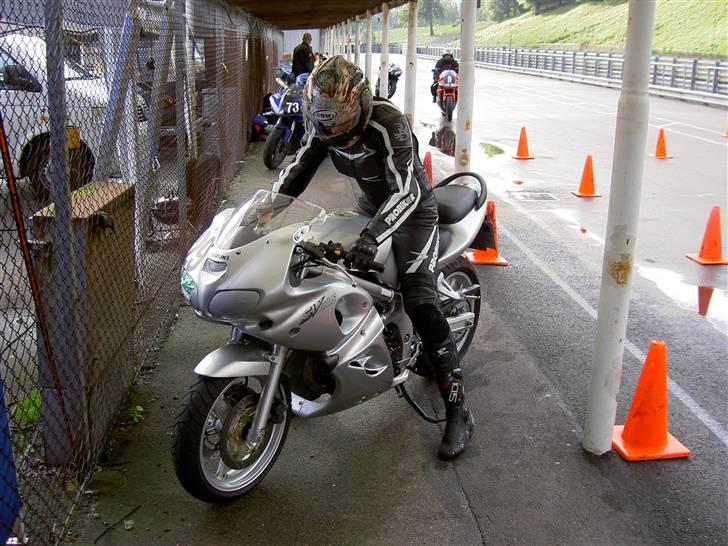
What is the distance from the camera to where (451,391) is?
14.3 ft

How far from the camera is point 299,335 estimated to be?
3.48m

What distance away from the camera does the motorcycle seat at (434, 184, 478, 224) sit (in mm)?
4715

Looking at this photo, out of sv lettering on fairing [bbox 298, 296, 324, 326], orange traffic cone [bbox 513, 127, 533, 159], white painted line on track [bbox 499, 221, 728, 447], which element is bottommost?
white painted line on track [bbox 499, 221, 728, 447]

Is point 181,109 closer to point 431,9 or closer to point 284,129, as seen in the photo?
point 284,129

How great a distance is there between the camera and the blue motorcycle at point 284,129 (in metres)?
13.1

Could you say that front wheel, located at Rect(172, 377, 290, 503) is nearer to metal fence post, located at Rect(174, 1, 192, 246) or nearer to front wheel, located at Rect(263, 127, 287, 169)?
metal fence post, located at Rect(174, 1, 192, 246)

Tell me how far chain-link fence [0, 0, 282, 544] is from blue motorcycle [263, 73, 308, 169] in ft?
18.6

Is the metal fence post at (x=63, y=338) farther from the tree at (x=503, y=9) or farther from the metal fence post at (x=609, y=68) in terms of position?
the tree at (x=503, y=9)

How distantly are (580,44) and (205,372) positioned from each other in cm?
5811

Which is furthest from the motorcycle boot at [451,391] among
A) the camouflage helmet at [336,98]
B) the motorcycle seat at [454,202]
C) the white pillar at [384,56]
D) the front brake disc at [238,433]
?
the white pillar at [384,56]

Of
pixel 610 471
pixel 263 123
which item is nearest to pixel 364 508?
pixel 610 471

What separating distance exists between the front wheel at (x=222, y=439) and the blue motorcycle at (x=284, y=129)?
31.7 ft

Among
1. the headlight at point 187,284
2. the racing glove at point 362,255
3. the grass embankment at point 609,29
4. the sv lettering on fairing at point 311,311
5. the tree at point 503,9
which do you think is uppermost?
the tree at point 503,9

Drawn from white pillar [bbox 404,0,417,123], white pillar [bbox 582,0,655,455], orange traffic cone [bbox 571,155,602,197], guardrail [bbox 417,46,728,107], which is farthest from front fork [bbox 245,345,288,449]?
guardrail [bbox 417,46,728,107]
